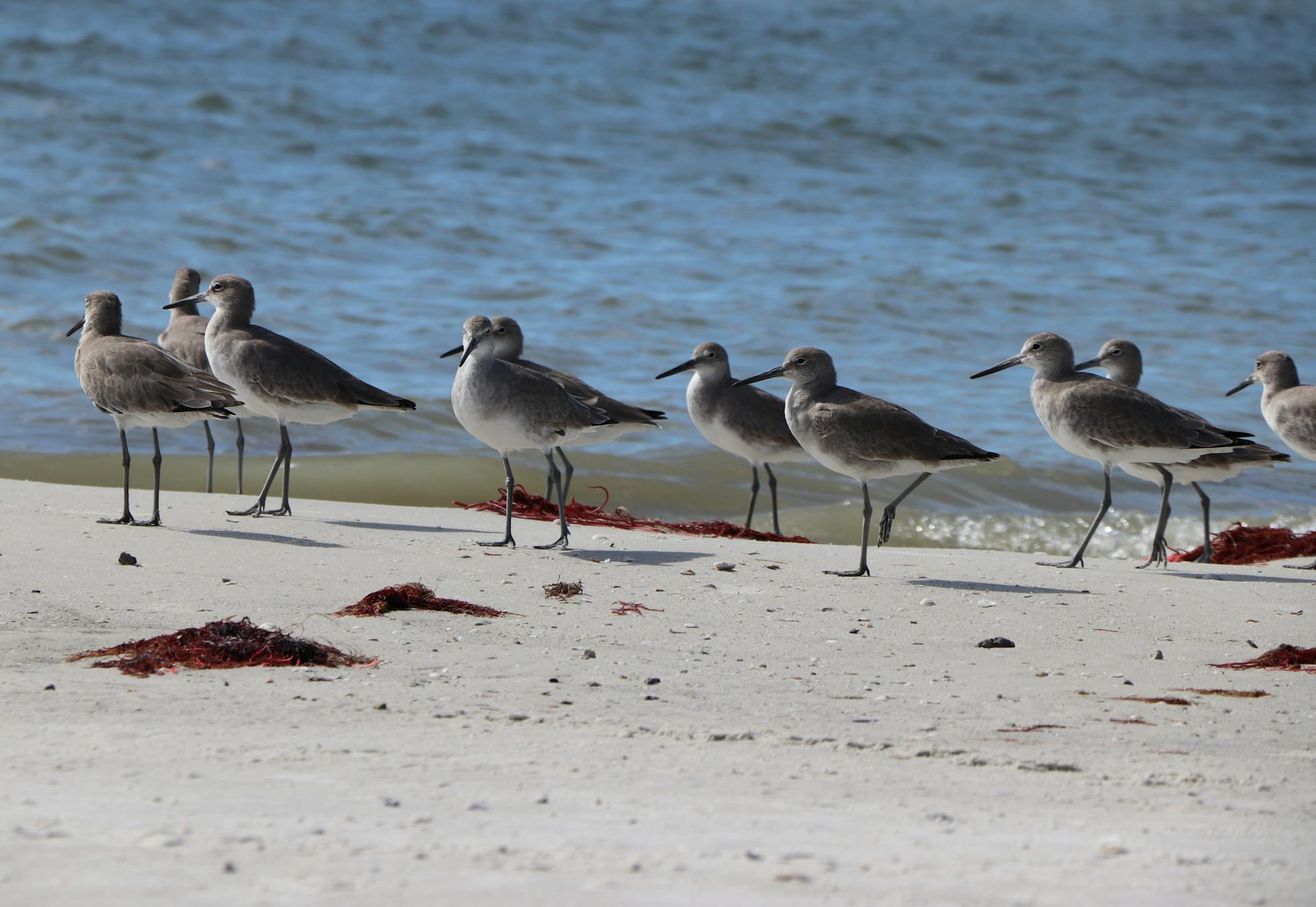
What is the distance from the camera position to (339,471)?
38.6ft

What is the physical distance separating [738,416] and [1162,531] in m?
2.71

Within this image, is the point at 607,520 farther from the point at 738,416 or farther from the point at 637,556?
the point at 637,556

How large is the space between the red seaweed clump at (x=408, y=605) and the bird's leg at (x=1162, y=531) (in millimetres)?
4424

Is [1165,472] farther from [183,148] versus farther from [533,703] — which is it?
[183,148]

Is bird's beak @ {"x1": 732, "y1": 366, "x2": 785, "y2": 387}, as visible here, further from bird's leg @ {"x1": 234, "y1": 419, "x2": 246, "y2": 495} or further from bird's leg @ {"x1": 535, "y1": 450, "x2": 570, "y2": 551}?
bird's leg @ {"x1": 234, "y1": 419, "x2": 246, "y2": 495}

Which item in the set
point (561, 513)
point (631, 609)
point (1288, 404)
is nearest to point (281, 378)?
point (561, 513)

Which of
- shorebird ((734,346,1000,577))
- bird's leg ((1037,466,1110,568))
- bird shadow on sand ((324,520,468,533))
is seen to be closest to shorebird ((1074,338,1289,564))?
bird's leg ((1037,466,1110,568))

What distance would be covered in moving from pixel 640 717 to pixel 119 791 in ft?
5.46

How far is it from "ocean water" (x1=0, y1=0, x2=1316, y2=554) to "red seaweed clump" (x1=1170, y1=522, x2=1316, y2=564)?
1155 mm

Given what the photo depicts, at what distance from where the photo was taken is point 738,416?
407 inches

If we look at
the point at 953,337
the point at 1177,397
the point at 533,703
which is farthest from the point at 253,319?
the point at 533,703

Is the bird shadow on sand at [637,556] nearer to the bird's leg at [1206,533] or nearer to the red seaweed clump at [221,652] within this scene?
the red seaweed clump at [221,652]

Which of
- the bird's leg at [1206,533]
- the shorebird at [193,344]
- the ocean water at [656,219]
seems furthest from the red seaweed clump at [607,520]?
the bird's leg at [1206,533]

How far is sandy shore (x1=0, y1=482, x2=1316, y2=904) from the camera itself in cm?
348
